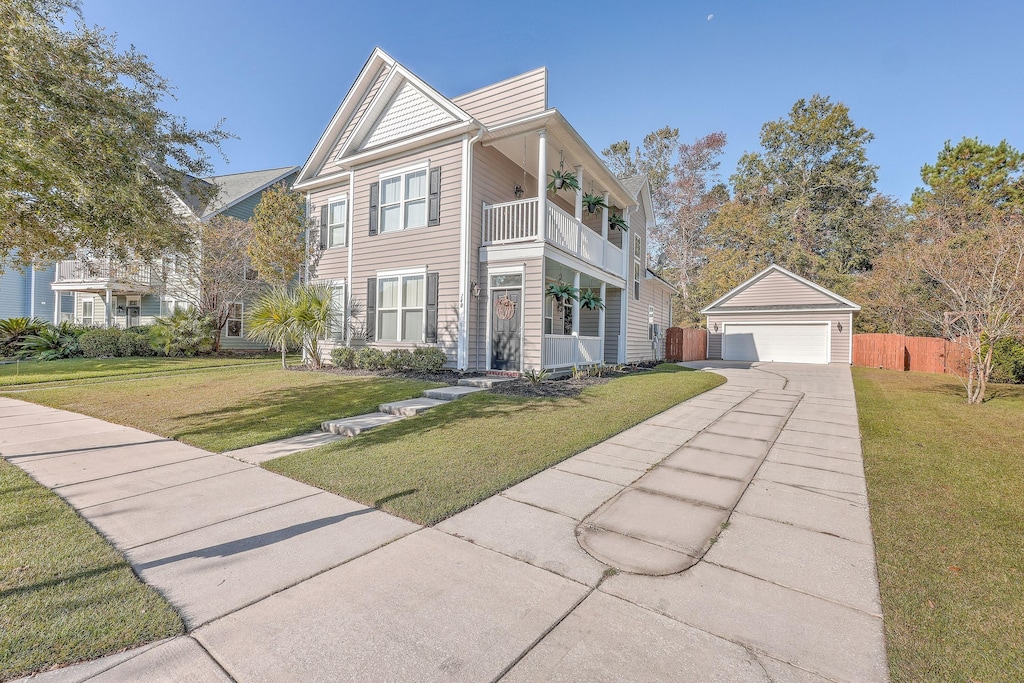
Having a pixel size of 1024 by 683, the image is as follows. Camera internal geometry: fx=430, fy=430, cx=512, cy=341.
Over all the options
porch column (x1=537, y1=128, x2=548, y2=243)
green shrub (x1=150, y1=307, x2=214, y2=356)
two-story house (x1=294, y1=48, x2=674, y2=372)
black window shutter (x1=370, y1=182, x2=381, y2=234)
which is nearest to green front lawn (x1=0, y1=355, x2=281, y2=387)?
green shrub (x1=150, y1=307, x2=214, y2=356)

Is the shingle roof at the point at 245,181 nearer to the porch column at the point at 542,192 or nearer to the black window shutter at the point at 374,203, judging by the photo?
the black window shutter at the point at 374,203

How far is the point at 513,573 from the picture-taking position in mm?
2514

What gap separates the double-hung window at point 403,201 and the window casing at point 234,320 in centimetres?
1165

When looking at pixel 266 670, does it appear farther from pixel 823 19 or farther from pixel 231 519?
pixel 823 19

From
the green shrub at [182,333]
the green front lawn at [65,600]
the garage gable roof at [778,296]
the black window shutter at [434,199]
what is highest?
the black window shutter at [434,199]

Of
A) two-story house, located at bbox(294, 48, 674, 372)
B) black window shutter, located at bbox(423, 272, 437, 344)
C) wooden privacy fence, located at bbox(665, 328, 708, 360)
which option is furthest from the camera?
wooden privacy fence, located at bbox(665, 328, 708, 360)

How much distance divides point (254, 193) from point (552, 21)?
15.9 metres

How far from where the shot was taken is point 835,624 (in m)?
2.10

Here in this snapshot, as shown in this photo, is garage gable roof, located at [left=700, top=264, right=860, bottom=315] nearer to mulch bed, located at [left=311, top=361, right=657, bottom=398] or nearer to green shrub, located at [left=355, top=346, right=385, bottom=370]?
mulch bed, located at [left=311, top=361, right=657, bottom=398]

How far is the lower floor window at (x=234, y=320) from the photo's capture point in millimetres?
19781

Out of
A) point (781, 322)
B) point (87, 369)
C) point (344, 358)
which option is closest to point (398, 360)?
point (344, 358)

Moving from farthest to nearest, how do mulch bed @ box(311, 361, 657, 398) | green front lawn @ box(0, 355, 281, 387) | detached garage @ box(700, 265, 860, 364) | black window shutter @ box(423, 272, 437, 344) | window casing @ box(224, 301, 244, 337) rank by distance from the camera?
detached garage @ box(700, 265, 860, 364), window casing @ box(224, 301, 244, 337), black window shutter @ box(423, 272, 437, 344), green front lawn @ box(0, 355, 281, 387), mulch bed @ box(311, 361, 657, 398)

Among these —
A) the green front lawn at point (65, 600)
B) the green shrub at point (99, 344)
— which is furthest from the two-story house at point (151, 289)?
the green front lawn at point (65, 600)

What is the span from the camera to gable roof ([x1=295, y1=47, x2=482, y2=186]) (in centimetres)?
1082
